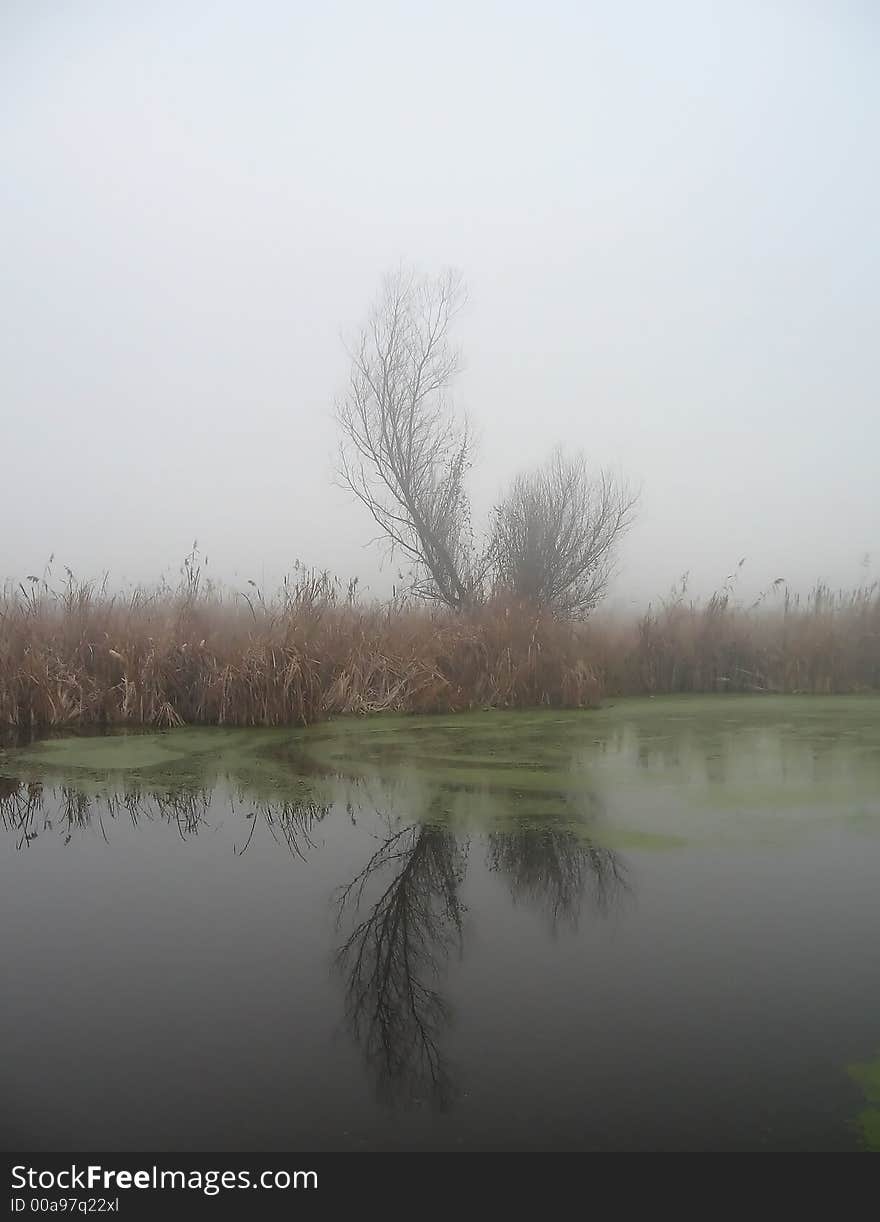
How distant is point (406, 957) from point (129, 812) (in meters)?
1.80

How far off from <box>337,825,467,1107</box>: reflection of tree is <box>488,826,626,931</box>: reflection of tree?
0.58ft

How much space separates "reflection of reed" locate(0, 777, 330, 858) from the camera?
132 inches

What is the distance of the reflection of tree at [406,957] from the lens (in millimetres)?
1745

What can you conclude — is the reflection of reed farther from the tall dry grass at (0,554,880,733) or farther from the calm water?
the tall dry grass at (0,554,880,733)

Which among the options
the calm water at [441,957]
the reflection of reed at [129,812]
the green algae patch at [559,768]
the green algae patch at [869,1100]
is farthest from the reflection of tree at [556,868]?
the green algae patch at [869,1100]

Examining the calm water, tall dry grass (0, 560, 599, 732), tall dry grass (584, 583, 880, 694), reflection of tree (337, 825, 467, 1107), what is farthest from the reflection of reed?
tall dry grass (584, 583, 880, 694)

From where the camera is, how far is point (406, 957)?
2.25m

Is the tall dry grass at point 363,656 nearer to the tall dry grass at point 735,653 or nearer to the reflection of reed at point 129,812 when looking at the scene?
the tall dry grass at point 735,653

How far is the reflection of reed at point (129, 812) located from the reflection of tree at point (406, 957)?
44 centimetres

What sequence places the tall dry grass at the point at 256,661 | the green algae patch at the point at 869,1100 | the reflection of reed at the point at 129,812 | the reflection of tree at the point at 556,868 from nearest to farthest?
1. the green algae patch at the point at 869,1100
2. the reflection of tree at the point at 556,868
3. the reflection of reed at the point at 129,812
4. the tall dry grass at the point at 256,661

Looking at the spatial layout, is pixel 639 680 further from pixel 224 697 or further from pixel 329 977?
pixel 329 977

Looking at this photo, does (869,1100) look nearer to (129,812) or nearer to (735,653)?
(129,812)

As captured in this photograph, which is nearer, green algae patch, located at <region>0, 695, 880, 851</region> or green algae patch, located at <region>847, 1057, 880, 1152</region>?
green algae patch, located at <region>847, 1057, 880, 1152</region>

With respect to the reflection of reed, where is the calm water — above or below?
below
